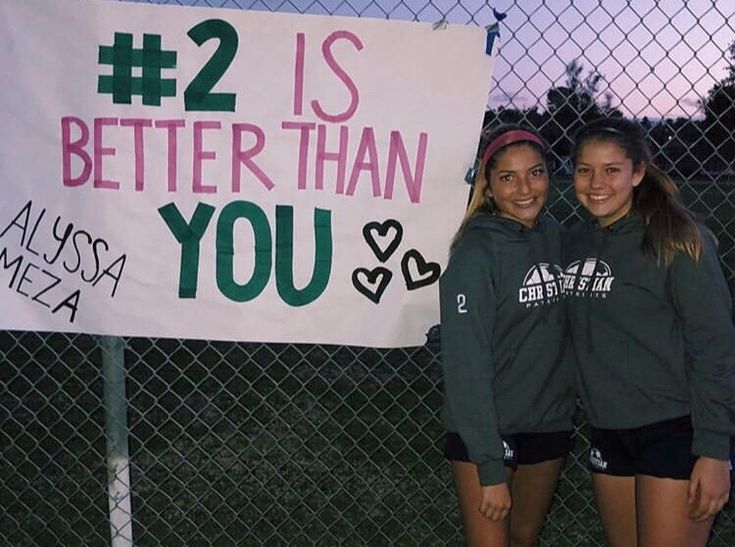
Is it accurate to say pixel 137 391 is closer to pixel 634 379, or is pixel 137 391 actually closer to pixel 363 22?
pixel 363 22

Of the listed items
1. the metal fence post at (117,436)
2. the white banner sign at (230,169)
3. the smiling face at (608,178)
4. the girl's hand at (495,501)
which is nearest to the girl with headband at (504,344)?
the girl's hand at (495,501)

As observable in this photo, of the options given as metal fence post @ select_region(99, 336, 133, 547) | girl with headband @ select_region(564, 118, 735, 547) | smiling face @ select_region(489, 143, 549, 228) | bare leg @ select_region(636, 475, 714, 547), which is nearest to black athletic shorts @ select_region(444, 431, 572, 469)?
girl with headband @ select_region(564, 118, 735, 547)

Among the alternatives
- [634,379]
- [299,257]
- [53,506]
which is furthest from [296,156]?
[53,506]

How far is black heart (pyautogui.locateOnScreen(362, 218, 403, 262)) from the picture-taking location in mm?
2988

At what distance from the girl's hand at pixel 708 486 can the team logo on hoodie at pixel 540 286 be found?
1.88 feet

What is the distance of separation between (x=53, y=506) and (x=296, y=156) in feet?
7.25

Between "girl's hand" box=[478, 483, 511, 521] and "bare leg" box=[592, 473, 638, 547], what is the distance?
1.15 ft

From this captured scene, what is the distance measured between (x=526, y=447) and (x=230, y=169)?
4.27ft

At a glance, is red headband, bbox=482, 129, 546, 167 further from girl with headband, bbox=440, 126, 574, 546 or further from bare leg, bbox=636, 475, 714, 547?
bare leg, bbox=636, 475, 714, 547

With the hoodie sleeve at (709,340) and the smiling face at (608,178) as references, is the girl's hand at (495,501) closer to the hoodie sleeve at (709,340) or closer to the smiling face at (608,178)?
the hoodie sleeve at (709,340)

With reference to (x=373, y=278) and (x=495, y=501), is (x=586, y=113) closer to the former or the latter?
(x=373, y=278)

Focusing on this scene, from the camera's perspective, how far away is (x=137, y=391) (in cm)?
574

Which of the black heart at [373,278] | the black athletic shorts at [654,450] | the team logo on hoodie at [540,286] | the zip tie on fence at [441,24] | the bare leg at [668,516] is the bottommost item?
the bare leg at [668,516]

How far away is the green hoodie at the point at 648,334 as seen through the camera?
7.54 feet
